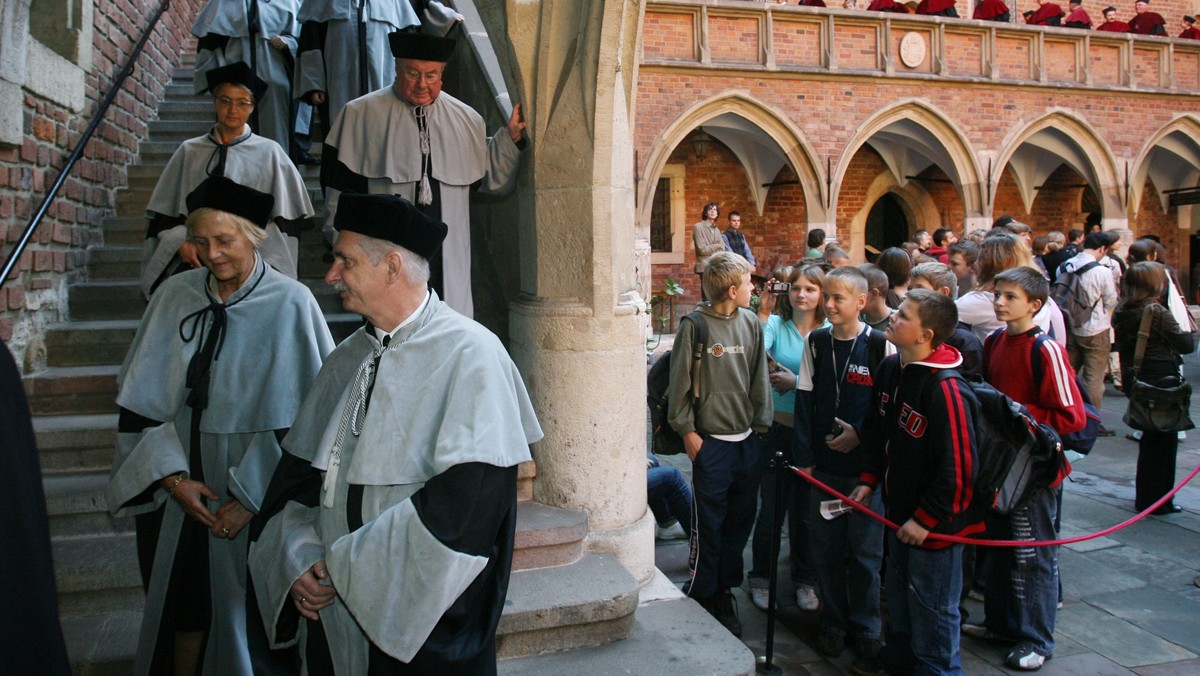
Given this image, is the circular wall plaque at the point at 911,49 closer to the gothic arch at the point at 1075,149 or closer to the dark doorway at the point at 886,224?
the gothic arch at the point at 1075,149

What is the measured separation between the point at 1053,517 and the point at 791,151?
524 inches

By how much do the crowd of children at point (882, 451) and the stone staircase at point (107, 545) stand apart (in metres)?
0.83

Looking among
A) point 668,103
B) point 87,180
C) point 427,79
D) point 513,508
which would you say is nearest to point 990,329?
point 427,79

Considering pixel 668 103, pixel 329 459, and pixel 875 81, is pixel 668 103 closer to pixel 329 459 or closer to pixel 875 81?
pixel 875 81

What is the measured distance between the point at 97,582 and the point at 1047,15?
1972 cm

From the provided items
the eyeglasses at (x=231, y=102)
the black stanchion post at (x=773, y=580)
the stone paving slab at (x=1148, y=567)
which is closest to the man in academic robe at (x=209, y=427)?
the eyeglasses at (x=231, y=102)

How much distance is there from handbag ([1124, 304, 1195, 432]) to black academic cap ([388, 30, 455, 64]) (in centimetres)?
459

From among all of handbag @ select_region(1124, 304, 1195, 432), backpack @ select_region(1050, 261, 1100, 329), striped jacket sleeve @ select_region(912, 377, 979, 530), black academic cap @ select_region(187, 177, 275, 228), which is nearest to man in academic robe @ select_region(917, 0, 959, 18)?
backpack @ select_region(1050, 261, 1100, 329)

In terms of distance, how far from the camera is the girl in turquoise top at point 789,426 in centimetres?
444

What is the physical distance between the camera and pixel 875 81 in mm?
16719

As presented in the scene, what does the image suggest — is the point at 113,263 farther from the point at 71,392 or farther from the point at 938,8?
the point at 938,8

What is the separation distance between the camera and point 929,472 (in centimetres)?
340

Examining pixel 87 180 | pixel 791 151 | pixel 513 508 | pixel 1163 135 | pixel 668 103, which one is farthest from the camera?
pixel 1163 135

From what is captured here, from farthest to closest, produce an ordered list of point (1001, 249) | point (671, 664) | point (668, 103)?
point (668, 103), point (1001, 249), point (671, 664)
